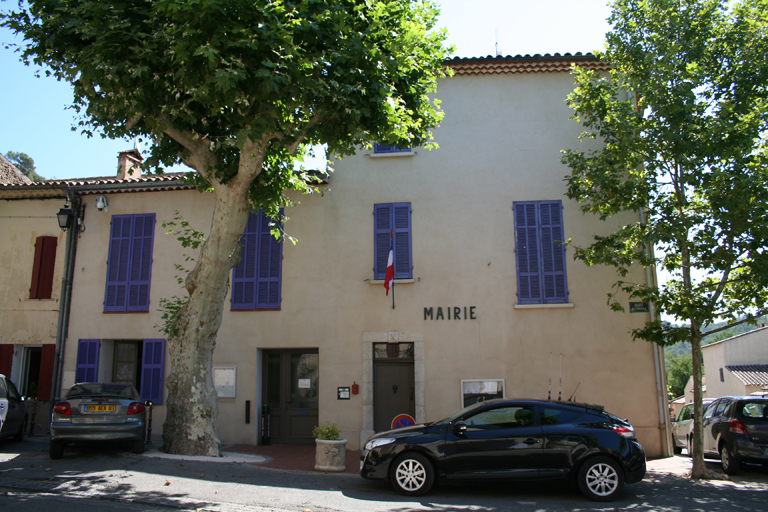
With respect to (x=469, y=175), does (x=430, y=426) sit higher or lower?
lower

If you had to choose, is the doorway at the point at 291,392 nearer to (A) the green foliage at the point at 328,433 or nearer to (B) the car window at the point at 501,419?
(A) the green foliage at the point at 328,433

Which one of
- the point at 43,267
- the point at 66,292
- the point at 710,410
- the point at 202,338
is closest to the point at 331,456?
the point at 202,338

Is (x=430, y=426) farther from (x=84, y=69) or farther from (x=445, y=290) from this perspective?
(x=84, y=69)

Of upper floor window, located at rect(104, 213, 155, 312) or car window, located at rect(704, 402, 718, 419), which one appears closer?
car window, located at rect(704, 402, 718, 419)

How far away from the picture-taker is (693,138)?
9109 mm

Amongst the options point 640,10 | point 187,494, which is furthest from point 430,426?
point 640,10

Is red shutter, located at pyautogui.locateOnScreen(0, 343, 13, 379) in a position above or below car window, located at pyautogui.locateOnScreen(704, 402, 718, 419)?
above

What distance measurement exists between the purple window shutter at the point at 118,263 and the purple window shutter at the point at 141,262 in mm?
116

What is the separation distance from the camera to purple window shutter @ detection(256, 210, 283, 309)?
12.2 m

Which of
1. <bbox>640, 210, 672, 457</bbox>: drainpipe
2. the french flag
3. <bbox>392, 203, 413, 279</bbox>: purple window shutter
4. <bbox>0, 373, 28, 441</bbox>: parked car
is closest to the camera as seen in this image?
<bbox>0, 373, 28, 441</bbox>: parked car

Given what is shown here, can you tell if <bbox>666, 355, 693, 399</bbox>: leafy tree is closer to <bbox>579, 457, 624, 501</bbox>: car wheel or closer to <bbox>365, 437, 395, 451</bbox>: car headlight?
<bbox>579, 457, 624, 501</bbox>: car wheel

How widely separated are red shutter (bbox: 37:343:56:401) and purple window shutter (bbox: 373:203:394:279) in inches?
297

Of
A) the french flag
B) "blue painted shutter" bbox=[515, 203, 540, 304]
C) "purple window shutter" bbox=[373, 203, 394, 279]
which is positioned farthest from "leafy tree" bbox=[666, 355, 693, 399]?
the french flag

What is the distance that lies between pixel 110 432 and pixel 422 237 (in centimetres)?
676
